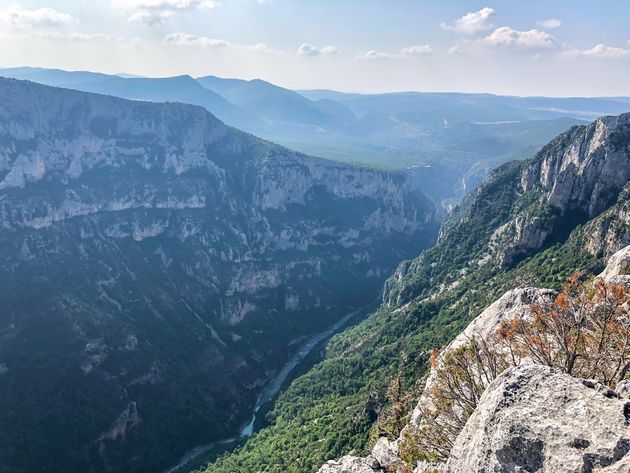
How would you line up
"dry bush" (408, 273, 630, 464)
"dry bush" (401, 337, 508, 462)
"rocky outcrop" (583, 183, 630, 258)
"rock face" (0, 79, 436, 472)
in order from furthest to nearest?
"rock face" (0, 79, 436, 472) < "rocky outcrop" (583, 183, 630, 258) < "dry bush" (401, 337, 508, 462) < "dry bush" (408, 273, 630, 464)

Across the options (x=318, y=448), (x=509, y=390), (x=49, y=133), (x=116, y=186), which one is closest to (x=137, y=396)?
(x=318, y=448)

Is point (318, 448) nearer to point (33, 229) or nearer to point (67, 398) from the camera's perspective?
point (67, 398)

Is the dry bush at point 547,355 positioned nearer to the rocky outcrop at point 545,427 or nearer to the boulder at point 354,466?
the boulder at point 354,466

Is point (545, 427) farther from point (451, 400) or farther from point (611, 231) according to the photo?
point (611, 231)

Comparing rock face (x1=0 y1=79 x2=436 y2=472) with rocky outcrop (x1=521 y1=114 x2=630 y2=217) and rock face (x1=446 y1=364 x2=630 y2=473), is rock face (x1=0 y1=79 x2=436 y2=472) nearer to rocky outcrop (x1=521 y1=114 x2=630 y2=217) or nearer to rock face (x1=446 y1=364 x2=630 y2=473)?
rocky outcrop (x1=521 y1=114 x2=630 y2=217)

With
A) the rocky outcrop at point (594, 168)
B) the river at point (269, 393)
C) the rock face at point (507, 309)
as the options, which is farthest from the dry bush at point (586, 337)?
the river at point (269, 393)

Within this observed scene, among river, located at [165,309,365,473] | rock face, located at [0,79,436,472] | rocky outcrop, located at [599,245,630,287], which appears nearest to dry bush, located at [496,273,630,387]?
rocky outcrop, located at [599,245,630,287]
